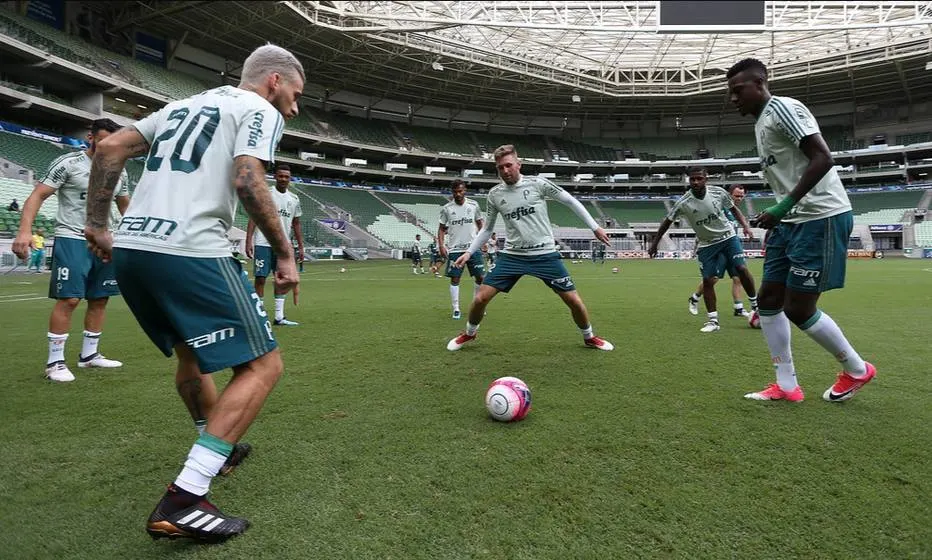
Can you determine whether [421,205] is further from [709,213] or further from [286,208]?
[709,213]

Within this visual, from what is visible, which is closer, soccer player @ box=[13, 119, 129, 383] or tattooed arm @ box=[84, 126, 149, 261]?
tattooed arm @ box=[84, 126, 149, 261]


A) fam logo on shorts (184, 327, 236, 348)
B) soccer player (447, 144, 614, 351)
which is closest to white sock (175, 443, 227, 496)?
fam logo on shorts (184, 327, 236, 348)

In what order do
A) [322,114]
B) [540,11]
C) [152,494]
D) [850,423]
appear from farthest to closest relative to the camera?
[322,114]
[540,11]
[850,423]
[152,494]

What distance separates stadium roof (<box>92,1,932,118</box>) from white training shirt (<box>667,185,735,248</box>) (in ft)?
92.9

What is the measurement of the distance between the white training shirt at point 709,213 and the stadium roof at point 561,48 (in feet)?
92.9

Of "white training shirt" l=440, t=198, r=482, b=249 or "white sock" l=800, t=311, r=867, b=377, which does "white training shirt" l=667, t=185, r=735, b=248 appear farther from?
"white sock" l=800, t=311, r=867, b=377

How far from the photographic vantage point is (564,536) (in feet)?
6.44

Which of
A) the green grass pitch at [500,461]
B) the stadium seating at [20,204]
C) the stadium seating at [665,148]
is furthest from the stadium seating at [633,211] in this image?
the green grass pitch at [500,461]

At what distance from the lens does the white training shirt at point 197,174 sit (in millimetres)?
2160

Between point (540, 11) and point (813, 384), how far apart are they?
3653 centimetres

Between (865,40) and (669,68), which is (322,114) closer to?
(669,68)

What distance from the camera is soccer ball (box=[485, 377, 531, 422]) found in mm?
3215

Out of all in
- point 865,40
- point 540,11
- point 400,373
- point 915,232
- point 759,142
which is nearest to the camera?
point 759,142

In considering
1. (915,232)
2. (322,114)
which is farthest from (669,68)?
(322,114)
